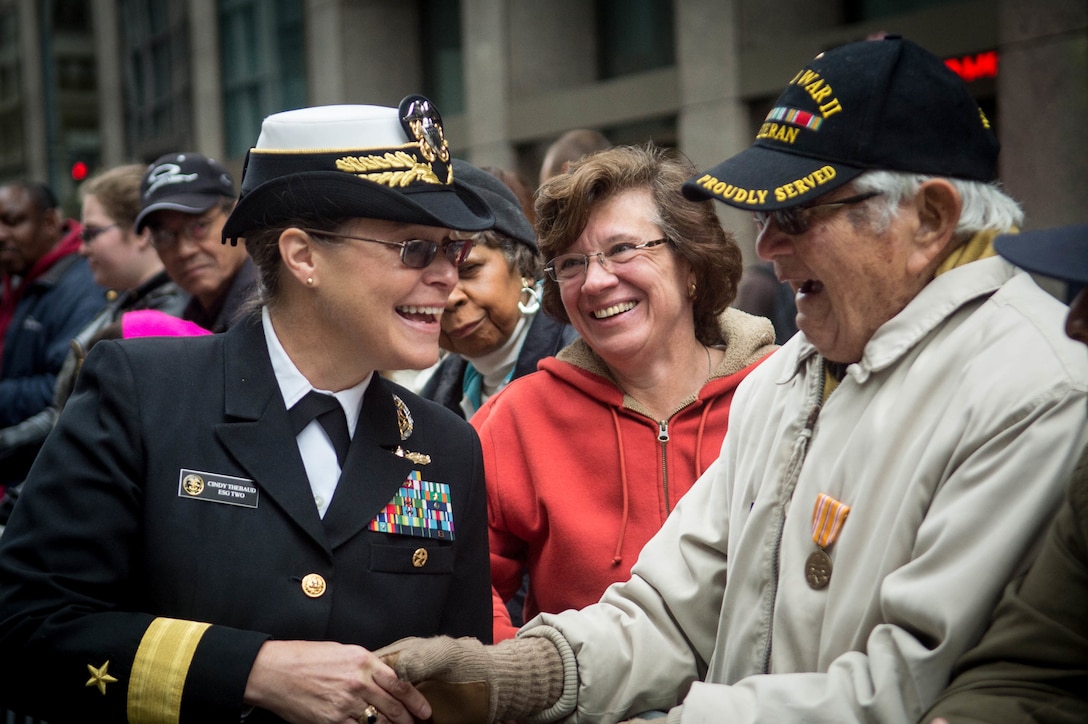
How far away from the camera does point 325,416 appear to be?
2.81m

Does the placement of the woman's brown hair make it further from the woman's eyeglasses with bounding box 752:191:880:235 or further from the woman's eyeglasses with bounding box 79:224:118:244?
the woman's eyeglasses with bounding box 79:224:118:244

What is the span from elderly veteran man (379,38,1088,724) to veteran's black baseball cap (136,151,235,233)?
10.3ft

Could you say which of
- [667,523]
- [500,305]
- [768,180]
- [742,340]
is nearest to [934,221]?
[768,180]

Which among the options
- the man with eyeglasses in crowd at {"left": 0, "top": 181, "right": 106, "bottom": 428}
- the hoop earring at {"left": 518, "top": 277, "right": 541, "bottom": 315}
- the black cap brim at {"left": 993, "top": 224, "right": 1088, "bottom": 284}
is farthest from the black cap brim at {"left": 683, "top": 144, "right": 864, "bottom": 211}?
the man with eyeglasses in crowd at {"left": 0, "top": 181, "right": 106, "bottom": 428}

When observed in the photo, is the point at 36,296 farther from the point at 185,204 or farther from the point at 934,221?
the point at 934,221

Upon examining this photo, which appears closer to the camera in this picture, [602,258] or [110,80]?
[602,258]

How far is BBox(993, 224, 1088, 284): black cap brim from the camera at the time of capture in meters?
1.95

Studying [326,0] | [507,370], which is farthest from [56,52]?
[507,370]

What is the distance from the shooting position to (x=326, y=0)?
50.4 feet

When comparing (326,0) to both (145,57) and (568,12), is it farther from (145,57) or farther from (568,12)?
(145,57)

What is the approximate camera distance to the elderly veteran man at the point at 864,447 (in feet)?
7.18

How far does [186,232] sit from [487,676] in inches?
126

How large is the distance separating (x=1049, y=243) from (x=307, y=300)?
158cm

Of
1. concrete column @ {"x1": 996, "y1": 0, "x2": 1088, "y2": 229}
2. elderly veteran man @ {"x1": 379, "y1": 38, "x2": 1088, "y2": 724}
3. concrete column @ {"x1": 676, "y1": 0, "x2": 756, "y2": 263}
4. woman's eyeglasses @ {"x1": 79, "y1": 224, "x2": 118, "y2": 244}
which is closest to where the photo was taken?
elderly veteran man @ {"x1": 379, "y1": 38, "x2": 1088, "y2": 724}
